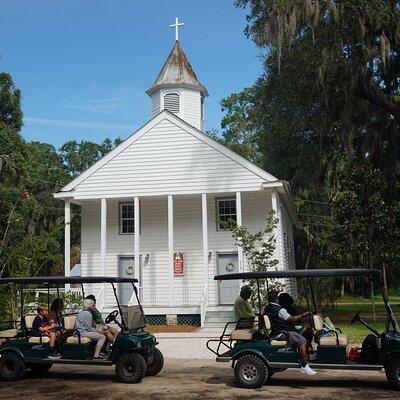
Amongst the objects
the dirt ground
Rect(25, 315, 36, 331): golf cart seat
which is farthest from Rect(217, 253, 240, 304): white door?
Rect(25, 315, 36, 331): golf cart seat

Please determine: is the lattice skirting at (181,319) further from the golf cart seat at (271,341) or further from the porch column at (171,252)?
the golf cart seat at (271,341)

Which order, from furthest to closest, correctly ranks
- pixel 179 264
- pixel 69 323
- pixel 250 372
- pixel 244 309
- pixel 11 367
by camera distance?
pixel 179 264 < pixel 69 323 < pixel 244 309 < pixel 11 367 < pixel 250 372

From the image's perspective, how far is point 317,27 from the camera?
18.0 meters

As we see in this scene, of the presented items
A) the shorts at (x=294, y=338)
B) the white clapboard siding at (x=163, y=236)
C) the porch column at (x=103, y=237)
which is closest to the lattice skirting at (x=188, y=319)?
the white clapboard siding at (x=163, y=236)

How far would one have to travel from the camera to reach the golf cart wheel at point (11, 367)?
968cm

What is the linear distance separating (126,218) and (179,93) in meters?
7.05

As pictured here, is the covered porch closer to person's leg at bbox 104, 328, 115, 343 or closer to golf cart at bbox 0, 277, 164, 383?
golf cart at bbox 0, 277, 164, 383

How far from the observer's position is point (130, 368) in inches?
364

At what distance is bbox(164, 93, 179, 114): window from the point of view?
2656 cm

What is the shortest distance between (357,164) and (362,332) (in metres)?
7.67

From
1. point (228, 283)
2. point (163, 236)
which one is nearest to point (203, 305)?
point (228, 283)

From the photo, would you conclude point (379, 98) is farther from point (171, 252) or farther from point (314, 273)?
point (314, 273)

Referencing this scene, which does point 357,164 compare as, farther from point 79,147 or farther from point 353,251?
point 79,147

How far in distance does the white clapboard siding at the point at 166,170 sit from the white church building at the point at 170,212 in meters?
0.04
